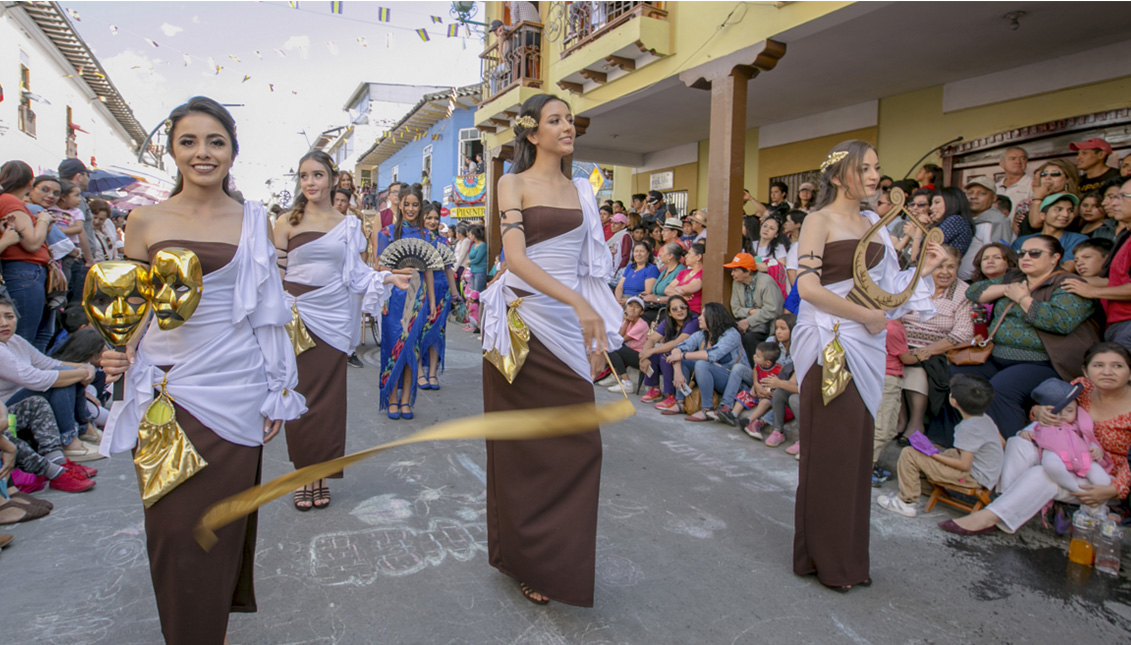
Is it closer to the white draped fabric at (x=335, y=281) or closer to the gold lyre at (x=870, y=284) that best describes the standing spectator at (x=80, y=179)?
the white draped fabric at (x=335, y=281)

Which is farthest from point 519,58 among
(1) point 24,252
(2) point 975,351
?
(2) point 975,351

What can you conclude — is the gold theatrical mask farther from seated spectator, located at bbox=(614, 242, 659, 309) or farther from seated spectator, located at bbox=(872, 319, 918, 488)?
seated spectator, located at bbox=(614, 242, 659, 309)

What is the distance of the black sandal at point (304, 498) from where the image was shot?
4.10 metres

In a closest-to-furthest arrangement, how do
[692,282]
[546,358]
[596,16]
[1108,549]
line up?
[546,358] → [1108,549] → [692,282] → [596,16]

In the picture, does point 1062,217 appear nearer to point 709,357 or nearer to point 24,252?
point 709,357

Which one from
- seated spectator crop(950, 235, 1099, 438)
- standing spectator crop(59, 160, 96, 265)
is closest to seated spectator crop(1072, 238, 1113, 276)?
seated spectator crop(950, 235, 1099, 438)

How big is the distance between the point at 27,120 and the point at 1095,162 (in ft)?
Answer: 56.3

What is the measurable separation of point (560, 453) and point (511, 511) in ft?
1.20

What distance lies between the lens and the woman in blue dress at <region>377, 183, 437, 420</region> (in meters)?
6.43

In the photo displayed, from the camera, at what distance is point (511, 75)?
47.1 ft

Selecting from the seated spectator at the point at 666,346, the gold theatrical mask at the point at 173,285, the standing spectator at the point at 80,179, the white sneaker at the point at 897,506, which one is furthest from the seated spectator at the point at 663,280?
the standing spectator at the point at 80,179

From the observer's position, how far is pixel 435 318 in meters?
7.29

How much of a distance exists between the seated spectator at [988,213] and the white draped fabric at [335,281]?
5.40 m

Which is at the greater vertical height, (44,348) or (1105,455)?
(44,348)
